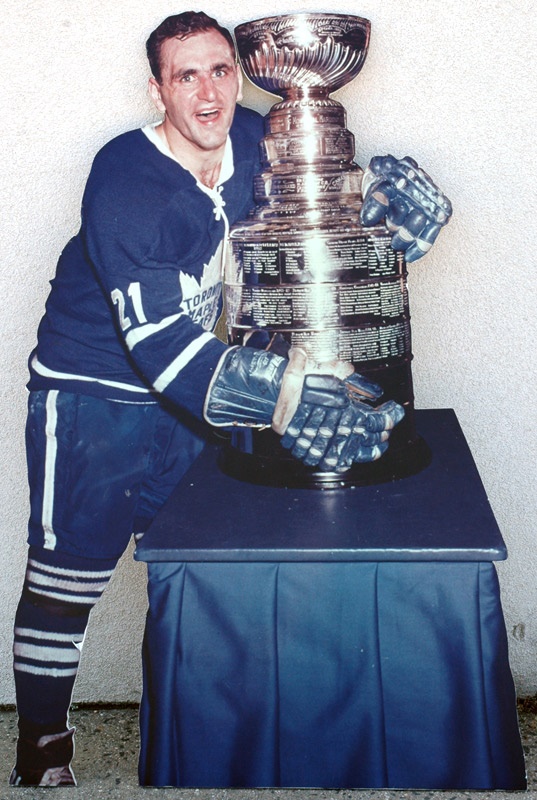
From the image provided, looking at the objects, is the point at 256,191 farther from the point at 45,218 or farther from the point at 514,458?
the point at 514,458

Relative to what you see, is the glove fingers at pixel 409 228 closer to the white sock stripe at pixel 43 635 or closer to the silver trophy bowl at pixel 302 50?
the silver trophy bowl at pixel 302 50

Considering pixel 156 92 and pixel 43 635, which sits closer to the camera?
pixel 156 92

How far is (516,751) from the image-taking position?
121cm

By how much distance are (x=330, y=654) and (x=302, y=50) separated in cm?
91

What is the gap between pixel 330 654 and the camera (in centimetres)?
121

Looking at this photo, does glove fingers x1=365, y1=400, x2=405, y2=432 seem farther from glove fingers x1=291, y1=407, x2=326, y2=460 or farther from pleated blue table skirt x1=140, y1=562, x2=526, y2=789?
pleated blue table skirt x1=140, y1=562, x2=526, y2=789

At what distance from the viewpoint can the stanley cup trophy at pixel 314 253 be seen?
136 centimetres

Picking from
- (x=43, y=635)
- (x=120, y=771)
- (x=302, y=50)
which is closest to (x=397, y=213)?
(x=302, y=50)

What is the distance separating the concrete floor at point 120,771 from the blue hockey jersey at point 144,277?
2.45 ft

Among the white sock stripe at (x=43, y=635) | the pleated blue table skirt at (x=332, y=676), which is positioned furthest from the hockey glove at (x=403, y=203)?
the white sock stripe at (x=43, y=635)

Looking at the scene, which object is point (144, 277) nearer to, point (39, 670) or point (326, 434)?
point (326, 434)

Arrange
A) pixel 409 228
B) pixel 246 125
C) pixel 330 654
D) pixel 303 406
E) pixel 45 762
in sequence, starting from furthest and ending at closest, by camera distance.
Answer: pixel 45 762, pixel 246 125, pixel 409 228, pixel 303 406, pixel 330 654

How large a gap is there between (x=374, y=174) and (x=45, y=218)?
0.66 metres

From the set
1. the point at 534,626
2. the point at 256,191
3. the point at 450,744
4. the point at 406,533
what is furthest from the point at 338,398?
the point at 534,626
